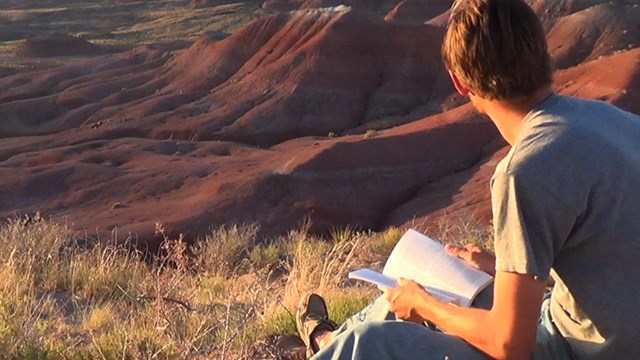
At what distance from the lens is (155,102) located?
30172mm

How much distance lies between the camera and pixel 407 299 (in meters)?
2.96

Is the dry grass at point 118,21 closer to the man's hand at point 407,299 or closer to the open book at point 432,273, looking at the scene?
the open book at point 432,273

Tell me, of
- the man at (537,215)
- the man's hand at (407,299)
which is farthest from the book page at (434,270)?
the man at (537,215)

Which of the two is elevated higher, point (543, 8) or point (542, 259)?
point (542, 259)

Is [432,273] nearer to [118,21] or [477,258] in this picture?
[477,258]

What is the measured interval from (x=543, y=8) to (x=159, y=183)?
1272 centimetres

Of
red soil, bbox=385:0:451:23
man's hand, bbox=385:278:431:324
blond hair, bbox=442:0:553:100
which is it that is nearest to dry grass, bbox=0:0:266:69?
red soil, bbox=385:0:451:23

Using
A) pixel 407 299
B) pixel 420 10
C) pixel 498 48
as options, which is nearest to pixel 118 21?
pixel 420 10

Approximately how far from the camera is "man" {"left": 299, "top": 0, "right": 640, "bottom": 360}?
8.02 feet

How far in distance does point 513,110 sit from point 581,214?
1.18 feet

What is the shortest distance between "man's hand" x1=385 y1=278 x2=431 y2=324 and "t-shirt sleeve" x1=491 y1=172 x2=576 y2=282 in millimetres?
498

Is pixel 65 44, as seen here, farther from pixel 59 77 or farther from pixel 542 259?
pixel 542 259

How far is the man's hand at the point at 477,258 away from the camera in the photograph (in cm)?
320

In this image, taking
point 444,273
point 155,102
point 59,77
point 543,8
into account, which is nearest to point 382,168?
point 543,8
